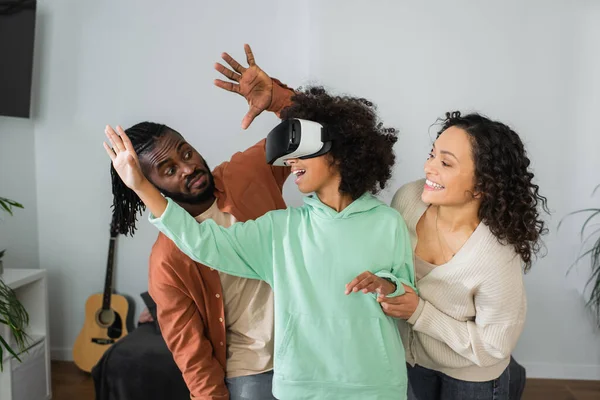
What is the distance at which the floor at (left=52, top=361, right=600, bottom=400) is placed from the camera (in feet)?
9.13

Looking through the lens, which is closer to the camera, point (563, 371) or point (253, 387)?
point (253, 387)

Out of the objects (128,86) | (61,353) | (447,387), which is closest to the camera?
(447,387)

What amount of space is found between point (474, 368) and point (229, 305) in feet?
2.05

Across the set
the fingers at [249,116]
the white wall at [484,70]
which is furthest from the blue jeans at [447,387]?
the white wall at [484,70]

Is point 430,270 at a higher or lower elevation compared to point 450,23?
lower

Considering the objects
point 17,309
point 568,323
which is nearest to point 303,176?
point 17,309

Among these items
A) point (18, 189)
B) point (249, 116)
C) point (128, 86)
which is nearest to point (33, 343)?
point (18, 189)

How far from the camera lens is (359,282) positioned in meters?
1.06

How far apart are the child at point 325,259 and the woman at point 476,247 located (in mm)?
117

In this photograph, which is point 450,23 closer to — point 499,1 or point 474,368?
point 499,1

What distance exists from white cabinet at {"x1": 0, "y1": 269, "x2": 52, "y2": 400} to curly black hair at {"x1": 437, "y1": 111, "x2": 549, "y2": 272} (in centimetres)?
207

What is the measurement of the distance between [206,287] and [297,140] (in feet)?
1.52

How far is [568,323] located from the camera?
2990mm

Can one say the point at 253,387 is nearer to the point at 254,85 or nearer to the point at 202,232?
the point at 202,232
